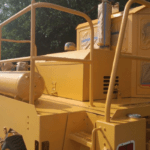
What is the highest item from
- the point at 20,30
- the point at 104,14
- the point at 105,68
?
the point at 20,30

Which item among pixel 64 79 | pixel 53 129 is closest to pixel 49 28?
pixel 64 79

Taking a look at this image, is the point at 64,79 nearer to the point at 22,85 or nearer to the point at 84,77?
the point at 84,77

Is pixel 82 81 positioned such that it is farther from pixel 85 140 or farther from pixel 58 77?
pixel 85 140

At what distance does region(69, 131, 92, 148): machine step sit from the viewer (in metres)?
1.60

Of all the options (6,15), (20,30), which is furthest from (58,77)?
(6,15)

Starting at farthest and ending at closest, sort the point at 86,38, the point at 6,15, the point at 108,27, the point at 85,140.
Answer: the point at 6,15 < the point at 86,38 < the point at 108,27 < the point at 85,140

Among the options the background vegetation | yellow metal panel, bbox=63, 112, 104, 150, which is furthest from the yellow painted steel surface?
the background vegetation

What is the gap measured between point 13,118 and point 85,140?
896mm

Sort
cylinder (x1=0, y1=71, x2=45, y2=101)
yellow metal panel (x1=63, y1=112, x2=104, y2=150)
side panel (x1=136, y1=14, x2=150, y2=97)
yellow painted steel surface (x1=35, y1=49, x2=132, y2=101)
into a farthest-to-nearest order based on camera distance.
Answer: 1. side panel (x1=136, y1=14, x2=150, y2=97)
2. yellow painted steel surface (x1=35, y1=49, x2=132, y2=101)
3. cylinder (x1=0, y1=71, x2=45, y2=101)
4. yellow metal panel (x1=63, y1=112, x2=104, y2=150)

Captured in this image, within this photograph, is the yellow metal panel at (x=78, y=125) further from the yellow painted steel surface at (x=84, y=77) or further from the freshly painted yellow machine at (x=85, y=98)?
the yellow painted steel surface at (x=84, y=77)

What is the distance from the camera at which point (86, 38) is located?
390 cm

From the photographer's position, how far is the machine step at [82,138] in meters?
1.60

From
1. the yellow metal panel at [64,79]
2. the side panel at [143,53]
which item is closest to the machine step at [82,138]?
the yellow metal panel at [64,79]

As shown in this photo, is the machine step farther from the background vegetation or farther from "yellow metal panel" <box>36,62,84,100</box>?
the background vegetation
